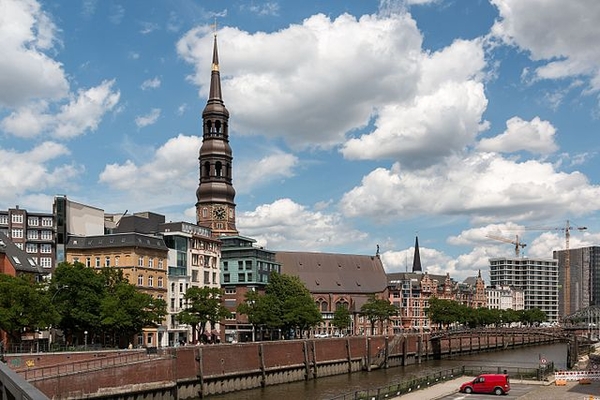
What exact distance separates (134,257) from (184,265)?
1531cm

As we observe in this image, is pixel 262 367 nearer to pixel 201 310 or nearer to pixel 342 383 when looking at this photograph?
pixel 342 383

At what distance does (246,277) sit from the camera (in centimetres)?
14388

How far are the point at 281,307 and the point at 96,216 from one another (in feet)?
121

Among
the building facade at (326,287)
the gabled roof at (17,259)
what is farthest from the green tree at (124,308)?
the building facade at (326,287)

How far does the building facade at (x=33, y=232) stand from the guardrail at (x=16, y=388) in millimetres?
128994

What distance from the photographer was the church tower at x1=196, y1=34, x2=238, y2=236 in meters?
171

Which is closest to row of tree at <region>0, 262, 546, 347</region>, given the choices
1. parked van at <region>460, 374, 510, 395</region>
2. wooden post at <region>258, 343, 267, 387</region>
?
wooden post at <region>258, 343, 267, 387</region>

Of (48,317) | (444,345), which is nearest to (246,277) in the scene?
(444,345)

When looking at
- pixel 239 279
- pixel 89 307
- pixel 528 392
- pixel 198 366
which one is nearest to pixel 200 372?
pixel 198 366

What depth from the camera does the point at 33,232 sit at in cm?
13425

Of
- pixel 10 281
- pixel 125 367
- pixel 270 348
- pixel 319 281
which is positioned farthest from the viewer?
pixel 319 281

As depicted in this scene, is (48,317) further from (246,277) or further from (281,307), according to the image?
(246,277)

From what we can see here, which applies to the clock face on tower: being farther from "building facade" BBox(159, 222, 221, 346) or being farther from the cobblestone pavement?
the cobblestone pavement

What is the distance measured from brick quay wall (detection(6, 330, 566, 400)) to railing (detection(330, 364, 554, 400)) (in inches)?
644
